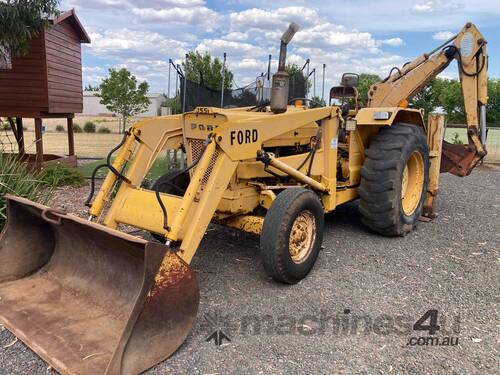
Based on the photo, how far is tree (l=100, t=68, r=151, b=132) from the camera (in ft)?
107

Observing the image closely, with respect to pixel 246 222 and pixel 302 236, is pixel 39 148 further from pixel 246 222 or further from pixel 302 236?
pixel 302 236

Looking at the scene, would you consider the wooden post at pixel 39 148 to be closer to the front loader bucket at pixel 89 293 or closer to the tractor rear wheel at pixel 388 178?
the front loader bucket at pixel 89 293

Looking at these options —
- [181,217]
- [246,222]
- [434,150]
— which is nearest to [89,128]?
[434,150]

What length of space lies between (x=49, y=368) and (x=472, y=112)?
5.98m

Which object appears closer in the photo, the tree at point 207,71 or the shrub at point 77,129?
the tree at point 207,71

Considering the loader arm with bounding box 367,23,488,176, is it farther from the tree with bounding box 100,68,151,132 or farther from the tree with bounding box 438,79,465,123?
the tree with bounding box 438,79,465,123

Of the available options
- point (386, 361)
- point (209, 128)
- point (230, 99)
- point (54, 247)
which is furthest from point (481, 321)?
point (230, 99)

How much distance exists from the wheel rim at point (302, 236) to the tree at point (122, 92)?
29353 mm

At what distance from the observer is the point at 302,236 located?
4.38 metres

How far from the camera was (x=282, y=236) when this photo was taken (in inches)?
156

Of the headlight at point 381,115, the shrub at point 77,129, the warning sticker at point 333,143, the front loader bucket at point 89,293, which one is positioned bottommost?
the shrub at point 77,129

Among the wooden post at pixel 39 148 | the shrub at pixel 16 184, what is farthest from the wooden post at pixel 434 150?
the wooden post at pixel 39 148

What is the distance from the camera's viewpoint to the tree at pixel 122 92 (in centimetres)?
3250

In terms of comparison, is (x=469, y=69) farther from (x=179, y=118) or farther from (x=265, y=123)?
(x=179, y=118)
